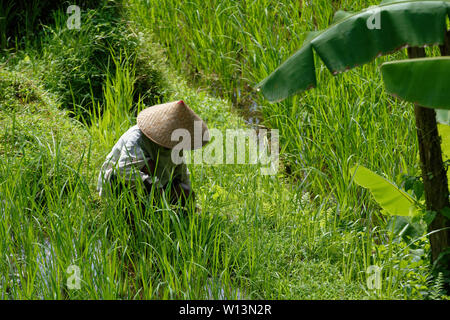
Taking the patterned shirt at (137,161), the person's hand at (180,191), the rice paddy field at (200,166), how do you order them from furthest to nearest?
the person's hand at (180,191) < the patterned shirt at (137,161) < the rice paddy field at (200,166)

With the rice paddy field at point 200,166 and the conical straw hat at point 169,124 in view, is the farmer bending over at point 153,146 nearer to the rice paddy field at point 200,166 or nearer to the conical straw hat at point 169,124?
the conical straw hat at point 169,124

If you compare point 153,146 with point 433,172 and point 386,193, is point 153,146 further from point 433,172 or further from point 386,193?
point 433,172

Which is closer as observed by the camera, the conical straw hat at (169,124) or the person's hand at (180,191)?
the conical straw hat at (169,124)

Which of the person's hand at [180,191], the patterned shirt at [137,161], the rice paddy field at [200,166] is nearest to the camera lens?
the rice paddy field at [200,166]

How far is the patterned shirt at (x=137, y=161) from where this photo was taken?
328cm

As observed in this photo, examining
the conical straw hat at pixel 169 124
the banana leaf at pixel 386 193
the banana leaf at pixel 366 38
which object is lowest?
the banana leaf at pixel 386 193

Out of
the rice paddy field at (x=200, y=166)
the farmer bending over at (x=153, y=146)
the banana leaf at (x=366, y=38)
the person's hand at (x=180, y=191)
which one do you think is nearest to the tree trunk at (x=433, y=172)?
the rice paddy field at (x=200, y=166)

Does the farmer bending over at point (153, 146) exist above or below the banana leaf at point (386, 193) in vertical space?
above

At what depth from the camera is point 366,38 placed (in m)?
2.84

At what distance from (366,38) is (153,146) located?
50.0 inches

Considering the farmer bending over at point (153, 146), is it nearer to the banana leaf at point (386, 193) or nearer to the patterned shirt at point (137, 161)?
the patterned shirt at point (137, 161)

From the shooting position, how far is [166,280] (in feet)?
9.05

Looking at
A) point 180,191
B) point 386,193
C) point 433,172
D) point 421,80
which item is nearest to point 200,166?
point 180,191

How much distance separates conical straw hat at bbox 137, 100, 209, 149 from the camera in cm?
330
